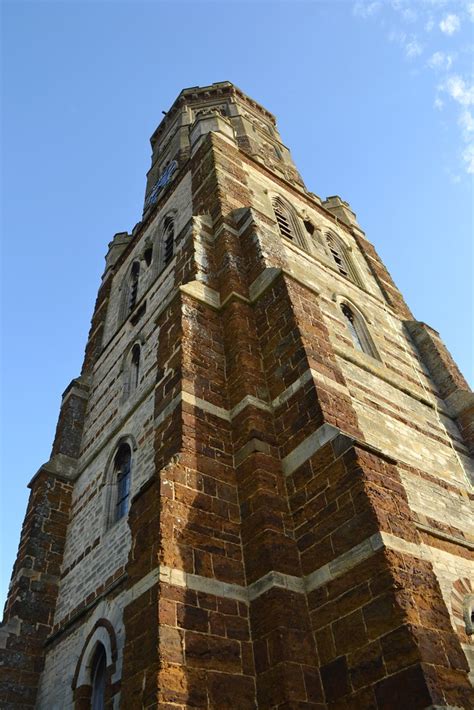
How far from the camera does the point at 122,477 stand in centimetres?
1016

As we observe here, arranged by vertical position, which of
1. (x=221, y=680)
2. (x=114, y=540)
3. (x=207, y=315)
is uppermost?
(x=207, y=315)

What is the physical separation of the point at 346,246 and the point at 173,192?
5.60 metres

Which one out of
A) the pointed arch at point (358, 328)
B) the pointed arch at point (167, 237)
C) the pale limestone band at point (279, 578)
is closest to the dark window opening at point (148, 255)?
the pointed arch at point (167, 237)

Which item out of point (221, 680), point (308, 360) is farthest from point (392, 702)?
point (308, 360)

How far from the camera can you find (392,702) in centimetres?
446

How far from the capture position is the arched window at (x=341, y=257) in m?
15.9

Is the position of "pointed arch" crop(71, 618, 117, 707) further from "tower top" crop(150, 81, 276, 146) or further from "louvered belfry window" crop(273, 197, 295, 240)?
"tower top" crop(150, 81, 276, 146)

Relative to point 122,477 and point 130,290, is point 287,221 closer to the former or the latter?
point 130,290

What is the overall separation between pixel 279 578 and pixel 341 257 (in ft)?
40.5

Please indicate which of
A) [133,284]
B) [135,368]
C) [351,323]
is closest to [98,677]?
[135,368]

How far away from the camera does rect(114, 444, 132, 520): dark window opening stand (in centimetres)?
957

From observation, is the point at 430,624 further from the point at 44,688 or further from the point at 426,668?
the point at 44,688

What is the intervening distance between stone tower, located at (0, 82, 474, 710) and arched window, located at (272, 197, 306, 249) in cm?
16

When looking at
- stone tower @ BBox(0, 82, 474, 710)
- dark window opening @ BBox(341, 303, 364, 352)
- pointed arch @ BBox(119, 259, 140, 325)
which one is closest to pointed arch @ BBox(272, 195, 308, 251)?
stone tower @ BBox(0, 82, 474, 710)
